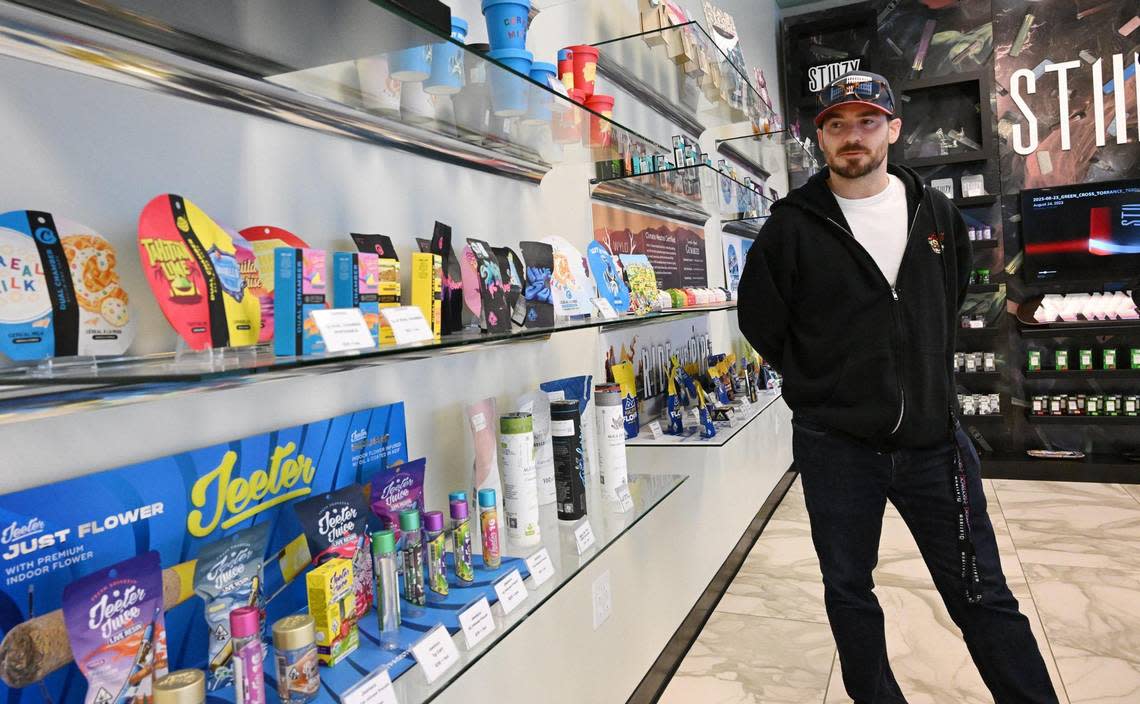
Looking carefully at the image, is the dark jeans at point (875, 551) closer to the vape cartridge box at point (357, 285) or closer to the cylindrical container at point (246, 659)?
the vape cartridge box at point (357, 285)

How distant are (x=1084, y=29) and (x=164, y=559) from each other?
263 inches

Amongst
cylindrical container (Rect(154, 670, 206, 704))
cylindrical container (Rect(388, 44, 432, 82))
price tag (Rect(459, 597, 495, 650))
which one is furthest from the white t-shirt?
cylindrical container (Rect(154, 670, 206, 704))

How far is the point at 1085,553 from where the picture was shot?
3561mm

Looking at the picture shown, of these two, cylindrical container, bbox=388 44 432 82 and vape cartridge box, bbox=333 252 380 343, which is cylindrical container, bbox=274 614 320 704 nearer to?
vape cartridge box, bbox=333 252 380 343

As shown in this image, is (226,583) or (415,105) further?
(415,105)

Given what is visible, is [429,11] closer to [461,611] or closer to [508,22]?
[508,22]

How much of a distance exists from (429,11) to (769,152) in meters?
3.66

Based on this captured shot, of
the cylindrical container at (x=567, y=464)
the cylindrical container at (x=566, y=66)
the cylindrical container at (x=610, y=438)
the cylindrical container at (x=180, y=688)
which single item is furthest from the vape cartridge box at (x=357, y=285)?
the cylindrical container at (x=566, y=66)

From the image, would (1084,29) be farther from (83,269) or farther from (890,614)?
(83,269)

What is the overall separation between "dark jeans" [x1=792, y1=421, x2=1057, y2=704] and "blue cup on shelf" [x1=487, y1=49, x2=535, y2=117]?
4.46 feet

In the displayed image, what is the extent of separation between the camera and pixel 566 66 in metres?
1.94

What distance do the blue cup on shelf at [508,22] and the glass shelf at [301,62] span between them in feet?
0.42

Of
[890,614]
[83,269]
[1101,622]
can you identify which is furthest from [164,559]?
[1101,622]

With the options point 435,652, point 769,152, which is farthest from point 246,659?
point 769,152
